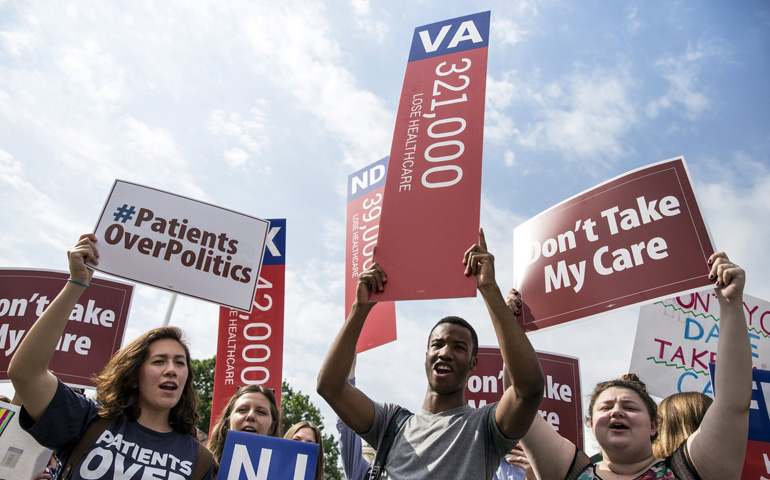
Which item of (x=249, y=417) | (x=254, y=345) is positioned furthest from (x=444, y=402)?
(x=254, y=345)

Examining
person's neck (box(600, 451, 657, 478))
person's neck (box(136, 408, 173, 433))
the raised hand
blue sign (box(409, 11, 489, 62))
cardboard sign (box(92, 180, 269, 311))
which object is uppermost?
blue sign (box(409, 11, 489, 62))

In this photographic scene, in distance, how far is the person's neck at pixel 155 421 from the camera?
279cm

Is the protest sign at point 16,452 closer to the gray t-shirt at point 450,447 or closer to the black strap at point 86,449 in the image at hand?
the black strap at point 86,449

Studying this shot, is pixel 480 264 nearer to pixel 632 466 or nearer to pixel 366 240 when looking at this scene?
pixel 632 466

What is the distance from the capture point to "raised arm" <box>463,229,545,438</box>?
2338mm

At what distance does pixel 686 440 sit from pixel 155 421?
8.57 ft

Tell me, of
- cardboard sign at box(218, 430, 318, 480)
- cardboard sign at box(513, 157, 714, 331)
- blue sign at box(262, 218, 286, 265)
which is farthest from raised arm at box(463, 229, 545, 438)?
blue sign at box(262, 218, 286, 265)

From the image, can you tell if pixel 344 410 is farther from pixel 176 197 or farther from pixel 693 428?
pixel 176 197

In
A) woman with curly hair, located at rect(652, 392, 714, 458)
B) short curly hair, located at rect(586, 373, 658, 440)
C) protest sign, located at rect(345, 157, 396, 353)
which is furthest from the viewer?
protest sign, located at rect(345, 157, 396, 353)

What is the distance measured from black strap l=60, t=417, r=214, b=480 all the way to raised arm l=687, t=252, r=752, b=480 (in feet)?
7.58

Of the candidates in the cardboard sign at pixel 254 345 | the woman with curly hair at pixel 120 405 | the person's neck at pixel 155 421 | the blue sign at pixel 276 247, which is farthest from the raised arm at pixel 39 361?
the blue sign at pixel 276 247

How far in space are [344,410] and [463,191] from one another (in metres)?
Result: 1.27

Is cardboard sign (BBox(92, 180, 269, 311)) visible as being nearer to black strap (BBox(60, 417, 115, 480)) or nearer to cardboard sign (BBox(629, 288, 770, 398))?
black strap (BBox(60, 417, 115, 480))

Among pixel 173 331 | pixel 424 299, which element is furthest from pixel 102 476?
pixel 424 299
